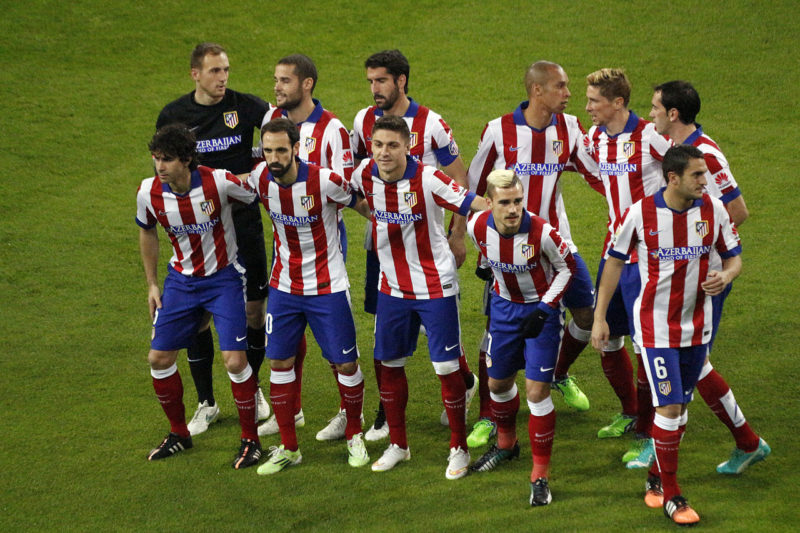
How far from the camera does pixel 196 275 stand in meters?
5.62

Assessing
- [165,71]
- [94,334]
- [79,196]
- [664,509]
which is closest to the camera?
[664,509]

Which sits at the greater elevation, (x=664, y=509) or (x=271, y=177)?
(x=271, y=177)

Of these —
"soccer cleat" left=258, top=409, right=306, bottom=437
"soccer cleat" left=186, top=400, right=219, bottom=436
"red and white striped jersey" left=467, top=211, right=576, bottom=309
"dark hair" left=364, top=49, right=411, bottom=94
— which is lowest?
"soccer cleat" left=258, top=409, right=306, bottom=437

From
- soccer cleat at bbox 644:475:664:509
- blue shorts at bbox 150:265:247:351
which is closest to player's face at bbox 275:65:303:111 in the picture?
blue shorts at bbox 150:265:247:351

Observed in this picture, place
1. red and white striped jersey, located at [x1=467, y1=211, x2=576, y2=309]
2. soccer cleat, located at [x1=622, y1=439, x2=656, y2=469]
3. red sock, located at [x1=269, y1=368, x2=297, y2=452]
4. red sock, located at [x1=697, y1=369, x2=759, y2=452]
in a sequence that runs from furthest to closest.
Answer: red sock, located at [x1=269, y1=368, x2=297, y2=452]
soccer cleat, located at [x1=622, y1=439, x2=656, y2=469]
red sock, located at [x1=697, y1=369, x2=759, y2=452]
red and white striped jersey, located at [x1=467, y1=211, x2=576, y2=309]

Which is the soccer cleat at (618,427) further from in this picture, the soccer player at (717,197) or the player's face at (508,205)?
the player's face at (508,205)

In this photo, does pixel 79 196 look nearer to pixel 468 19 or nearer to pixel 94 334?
pixel 94 334

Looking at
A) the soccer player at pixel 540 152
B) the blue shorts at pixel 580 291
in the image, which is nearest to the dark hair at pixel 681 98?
the soccer player at pixel 540 152

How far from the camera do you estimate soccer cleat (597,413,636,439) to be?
579cm

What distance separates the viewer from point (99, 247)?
9242 millimetres

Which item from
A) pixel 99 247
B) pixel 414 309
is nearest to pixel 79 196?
pixel 99 247

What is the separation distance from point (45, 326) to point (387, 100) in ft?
12.2

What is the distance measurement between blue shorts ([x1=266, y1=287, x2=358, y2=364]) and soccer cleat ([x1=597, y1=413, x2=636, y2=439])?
1.57 m

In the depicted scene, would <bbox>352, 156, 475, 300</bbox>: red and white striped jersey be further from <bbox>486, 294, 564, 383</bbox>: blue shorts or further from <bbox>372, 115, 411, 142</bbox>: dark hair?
<bbox>486, 294, 564, 383</bbox>: blue shorts
